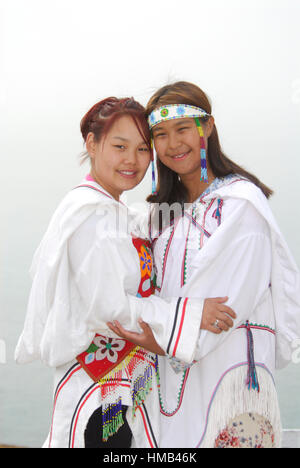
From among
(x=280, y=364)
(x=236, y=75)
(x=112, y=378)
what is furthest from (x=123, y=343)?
(x=236, y=75)

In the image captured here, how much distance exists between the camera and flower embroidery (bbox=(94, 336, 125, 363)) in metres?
1.66

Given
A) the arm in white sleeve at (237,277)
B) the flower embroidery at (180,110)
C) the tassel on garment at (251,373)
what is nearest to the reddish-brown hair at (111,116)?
the flower embroidery at (180,110)

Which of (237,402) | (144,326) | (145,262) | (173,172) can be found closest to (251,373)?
(237,402)

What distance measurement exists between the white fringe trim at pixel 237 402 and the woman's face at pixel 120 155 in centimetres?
Answer: 73

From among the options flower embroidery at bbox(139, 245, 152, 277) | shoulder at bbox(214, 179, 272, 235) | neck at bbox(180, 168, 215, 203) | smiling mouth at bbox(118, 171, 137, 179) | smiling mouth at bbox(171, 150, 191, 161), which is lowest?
flower embroidery at bbox(139, 245, 152, 277)

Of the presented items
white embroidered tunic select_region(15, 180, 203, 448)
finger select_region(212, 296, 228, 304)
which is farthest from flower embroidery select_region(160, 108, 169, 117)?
finger select_region(212, 296, 228, 304)

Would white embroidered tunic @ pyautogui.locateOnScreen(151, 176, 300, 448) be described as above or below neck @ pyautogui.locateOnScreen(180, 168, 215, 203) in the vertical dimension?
below

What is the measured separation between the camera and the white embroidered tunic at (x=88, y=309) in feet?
5.15

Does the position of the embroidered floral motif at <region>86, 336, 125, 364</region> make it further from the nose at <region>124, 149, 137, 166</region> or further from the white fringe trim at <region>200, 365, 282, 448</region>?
the nose at <region>124, 149, 137, 166</region>

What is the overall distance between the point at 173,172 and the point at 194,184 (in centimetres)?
13

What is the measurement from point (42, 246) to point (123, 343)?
420 mm
